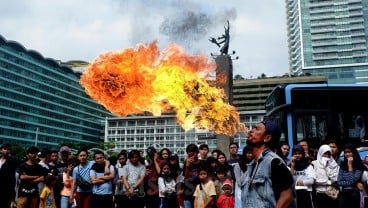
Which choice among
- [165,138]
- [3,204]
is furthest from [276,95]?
[165,138]

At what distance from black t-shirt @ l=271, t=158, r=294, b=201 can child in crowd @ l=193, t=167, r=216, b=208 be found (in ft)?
14.6

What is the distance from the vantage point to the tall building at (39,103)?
83.2 metres

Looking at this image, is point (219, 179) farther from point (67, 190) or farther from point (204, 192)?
point (67, 190)

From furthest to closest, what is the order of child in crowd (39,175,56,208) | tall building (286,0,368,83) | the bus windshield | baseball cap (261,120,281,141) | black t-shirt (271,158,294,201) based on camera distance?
tall building (286,0,368,83) < the bus windshield < child in crowd (39,175,56,208) < baseball cap (261,120,281,141) < black t-shirt (271,158,294,201)

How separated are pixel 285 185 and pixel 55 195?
6.86m

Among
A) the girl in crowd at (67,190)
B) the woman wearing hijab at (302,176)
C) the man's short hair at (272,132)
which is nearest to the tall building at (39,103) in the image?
the girl in crowd at (67,190)

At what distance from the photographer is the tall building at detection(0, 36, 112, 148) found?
83188mm

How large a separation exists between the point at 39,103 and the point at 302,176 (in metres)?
92.6

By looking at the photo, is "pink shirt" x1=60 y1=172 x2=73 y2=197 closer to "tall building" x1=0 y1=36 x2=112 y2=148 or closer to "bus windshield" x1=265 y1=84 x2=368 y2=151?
"bus windshield" x1=265 y1=84 x2=368 y2=151

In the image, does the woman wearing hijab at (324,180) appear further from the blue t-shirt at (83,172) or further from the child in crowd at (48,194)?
the child in crowd at (48,194)

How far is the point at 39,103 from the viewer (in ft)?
307

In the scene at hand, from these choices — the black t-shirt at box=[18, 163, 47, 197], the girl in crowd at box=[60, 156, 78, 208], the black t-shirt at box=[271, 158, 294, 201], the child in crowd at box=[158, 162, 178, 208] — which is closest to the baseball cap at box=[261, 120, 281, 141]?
the black t-shirt at box=[271, 158, 294, 201]

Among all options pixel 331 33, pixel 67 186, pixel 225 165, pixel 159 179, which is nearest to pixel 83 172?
pixel 67 186

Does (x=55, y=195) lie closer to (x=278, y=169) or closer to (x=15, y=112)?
(x=278, y=169)
